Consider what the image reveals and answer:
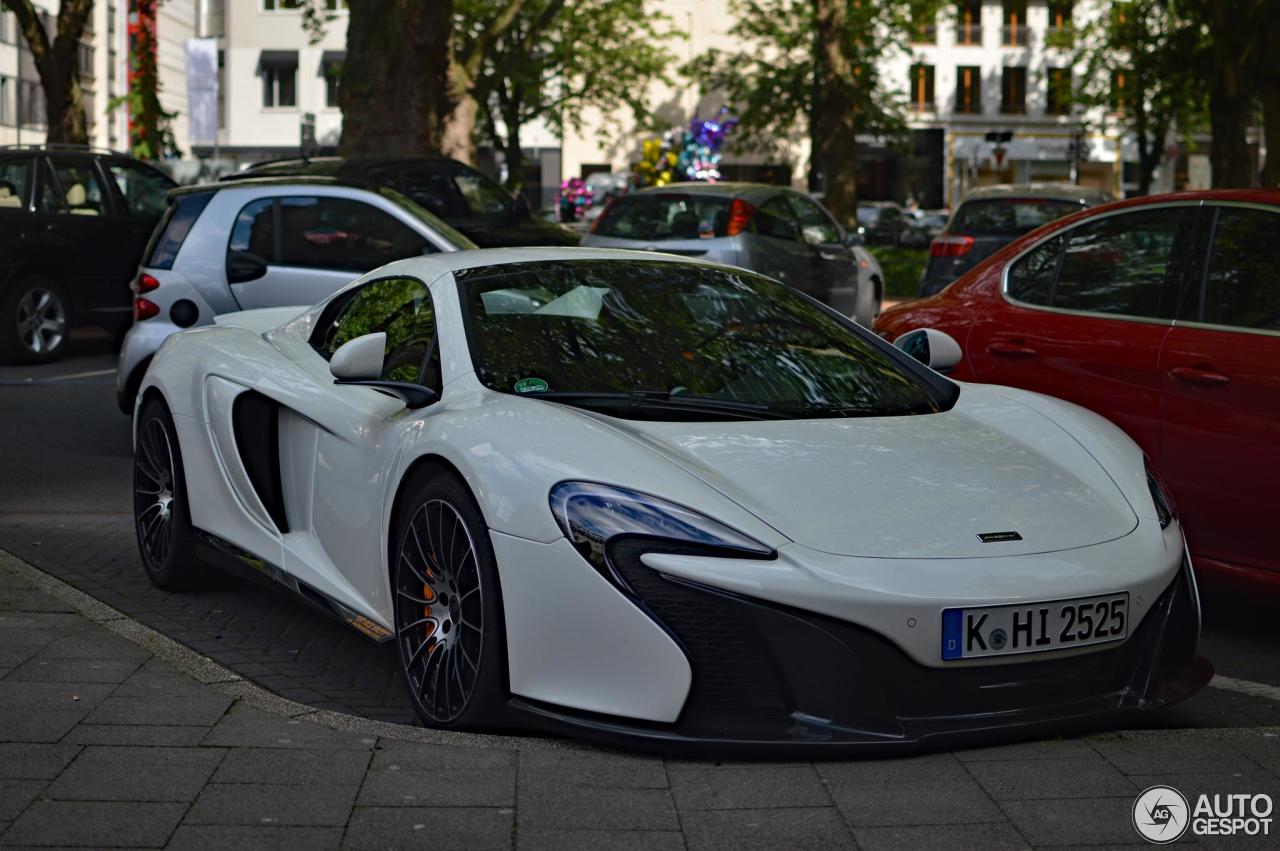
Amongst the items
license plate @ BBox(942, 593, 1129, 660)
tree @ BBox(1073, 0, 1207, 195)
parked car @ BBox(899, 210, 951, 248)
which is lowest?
license plate @ BBox(942, 593, 1129, 660)

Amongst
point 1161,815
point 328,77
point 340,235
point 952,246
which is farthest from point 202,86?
point 328,77

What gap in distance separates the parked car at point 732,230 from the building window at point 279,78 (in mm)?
51155

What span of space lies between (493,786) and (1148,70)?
45.5m

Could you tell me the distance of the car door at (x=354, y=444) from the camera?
16.5ft

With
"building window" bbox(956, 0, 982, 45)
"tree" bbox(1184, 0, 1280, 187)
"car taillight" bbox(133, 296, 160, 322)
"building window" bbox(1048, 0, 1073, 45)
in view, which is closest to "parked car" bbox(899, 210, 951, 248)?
"building window" bbox(1048, 0, 1073, 45)

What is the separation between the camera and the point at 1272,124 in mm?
23172

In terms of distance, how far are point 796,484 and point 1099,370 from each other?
2.43 meters

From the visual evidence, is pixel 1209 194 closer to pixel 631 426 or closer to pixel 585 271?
pixel 585 271

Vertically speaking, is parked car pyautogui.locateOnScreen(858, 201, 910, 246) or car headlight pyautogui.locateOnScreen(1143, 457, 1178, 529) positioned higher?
parked car pyautogui.locateOnScreen(858, 201, 910, 246)

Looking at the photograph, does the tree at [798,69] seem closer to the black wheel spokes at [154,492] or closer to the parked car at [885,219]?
the parked car at [885,219]


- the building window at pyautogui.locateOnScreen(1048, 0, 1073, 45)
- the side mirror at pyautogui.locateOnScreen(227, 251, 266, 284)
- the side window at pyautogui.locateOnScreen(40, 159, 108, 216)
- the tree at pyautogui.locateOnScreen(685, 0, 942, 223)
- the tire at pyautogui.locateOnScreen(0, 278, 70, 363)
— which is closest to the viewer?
the side mirror at pyautogui.locateOnScreen(227, 251, 266, 284)

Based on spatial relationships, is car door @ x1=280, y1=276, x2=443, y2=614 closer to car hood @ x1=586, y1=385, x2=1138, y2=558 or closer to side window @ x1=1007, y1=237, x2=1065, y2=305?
car hood @ x1=586, y1=385, x2=1138, y2=558

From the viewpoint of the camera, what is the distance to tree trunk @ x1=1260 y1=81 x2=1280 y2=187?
22.2m

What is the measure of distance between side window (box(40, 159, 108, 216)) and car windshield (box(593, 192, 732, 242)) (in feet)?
14.5
